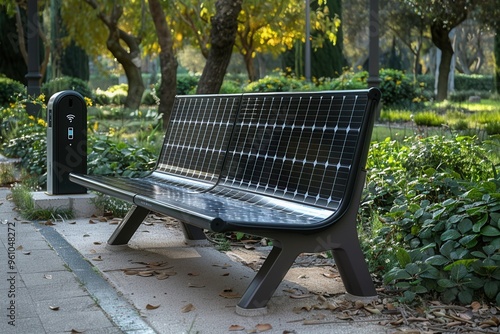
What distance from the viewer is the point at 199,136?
251 inches

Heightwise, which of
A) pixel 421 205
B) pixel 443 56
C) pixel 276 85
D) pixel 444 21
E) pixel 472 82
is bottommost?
pixel 472 82

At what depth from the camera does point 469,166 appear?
702 centimetres

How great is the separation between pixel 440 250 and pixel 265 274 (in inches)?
41.9

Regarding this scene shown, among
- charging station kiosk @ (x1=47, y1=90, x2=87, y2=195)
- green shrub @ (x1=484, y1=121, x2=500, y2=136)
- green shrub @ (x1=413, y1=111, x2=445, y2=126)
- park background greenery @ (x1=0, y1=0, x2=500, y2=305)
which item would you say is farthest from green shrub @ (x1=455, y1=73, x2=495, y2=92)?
charging station kiosk @ (x1=47, y1=90, x2=87, y2=195)

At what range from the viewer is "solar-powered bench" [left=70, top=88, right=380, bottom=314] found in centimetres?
432

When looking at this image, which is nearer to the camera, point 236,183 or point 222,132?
point 236,183

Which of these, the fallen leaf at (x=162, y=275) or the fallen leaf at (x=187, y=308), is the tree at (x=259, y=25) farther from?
the fallen leaf at (x=187, y=308)

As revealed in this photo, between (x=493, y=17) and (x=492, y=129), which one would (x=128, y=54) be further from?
(x=493, y=17)

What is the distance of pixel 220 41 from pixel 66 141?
4132 millimetres

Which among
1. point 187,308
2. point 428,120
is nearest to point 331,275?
point 187,308

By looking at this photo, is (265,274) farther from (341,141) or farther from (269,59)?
(269,59)

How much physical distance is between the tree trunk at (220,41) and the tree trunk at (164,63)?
190 inches

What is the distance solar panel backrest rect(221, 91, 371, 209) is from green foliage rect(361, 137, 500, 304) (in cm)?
65

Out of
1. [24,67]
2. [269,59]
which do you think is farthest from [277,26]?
[269,59]
